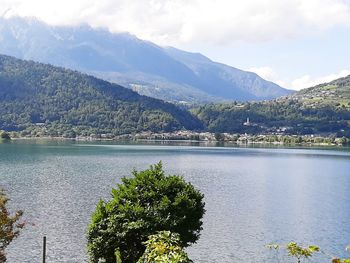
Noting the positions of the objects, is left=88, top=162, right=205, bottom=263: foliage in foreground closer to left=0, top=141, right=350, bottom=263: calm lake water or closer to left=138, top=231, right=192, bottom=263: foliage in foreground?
left=0, top=141, right=350, bottom=263: calm lake water

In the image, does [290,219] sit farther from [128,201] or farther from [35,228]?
[128,201]

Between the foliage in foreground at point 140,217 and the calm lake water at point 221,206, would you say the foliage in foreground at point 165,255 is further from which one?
the calm lake water at point 221,206

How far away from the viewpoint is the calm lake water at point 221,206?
4697 cm

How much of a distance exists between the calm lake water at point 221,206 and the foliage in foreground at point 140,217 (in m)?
12.1

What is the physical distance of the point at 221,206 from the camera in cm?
6969

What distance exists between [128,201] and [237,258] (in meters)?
16.6

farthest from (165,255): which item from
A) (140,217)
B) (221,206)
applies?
(221,206)

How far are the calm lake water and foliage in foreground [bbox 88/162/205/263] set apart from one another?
12104 mm

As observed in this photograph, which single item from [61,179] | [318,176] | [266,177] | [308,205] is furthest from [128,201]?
[318,176]

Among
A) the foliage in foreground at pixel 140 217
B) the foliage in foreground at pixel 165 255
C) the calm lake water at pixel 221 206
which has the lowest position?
the calm lake water at pixel 221 206

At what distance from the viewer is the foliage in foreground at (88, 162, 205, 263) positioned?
31.0 metres

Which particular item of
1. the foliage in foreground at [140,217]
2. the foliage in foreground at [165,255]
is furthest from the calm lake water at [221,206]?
the foliage in foreground at [165,255]

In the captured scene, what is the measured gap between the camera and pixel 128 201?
105 ft

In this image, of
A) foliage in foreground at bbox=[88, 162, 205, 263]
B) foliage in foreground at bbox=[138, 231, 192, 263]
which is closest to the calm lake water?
foliage in foreground at bbox=[88, 162, 205, 263]
